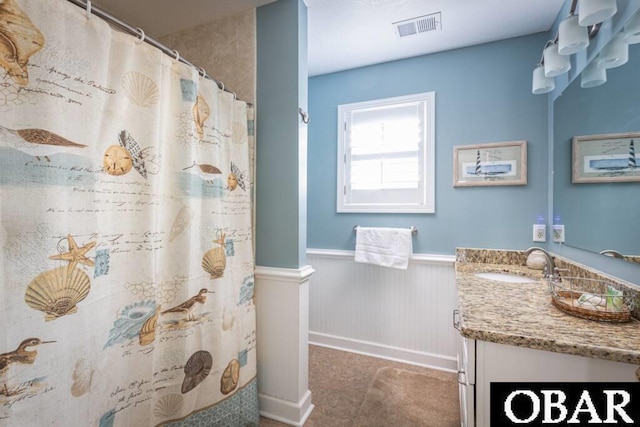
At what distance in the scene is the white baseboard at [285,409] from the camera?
1467 mm

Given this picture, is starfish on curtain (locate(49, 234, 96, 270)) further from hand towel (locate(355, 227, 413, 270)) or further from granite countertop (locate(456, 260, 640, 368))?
hand towel (locate(355, 227, 413, 270))

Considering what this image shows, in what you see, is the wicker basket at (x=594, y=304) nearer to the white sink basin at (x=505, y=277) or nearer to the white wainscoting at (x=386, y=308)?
the white sink basin at (x=505, y=277)

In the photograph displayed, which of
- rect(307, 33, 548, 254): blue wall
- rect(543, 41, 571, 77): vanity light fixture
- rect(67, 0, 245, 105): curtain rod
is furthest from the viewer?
rect(307, 33, 548, 254): blue wall

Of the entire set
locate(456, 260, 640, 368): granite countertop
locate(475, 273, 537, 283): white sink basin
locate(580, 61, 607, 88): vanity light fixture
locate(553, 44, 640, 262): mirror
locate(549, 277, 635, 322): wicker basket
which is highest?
locate(580, 61, 607, 88): vanity light fixture

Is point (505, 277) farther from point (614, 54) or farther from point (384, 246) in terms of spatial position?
point (614, 54)

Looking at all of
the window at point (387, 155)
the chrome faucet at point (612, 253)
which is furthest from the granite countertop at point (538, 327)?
the window at point (387, 155)

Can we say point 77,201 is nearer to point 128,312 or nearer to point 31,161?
point 31,161

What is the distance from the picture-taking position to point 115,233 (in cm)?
90

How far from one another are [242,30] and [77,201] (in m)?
1.36

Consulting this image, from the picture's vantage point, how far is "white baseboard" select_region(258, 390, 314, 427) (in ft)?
4.81

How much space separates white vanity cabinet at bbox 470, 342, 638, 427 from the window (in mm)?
1339

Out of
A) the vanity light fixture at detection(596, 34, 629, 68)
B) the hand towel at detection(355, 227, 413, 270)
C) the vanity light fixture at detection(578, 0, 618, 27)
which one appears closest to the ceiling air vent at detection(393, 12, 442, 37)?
the vanity light fixture at detection(578, 0, 618, 27)

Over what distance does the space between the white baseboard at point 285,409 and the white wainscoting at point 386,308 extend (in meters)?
0.78

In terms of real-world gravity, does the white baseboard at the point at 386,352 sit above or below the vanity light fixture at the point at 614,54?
below
